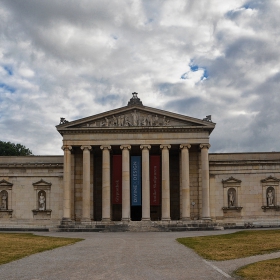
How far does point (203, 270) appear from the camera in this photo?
21.7m

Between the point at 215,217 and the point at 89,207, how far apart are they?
61.7ft

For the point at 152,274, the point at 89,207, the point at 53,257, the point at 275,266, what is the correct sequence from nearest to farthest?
the point at 152,274
the point at 275,266
the point at 53,257
the point at 89,207

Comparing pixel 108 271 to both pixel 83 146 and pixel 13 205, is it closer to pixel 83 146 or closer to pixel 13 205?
pixel 83 146

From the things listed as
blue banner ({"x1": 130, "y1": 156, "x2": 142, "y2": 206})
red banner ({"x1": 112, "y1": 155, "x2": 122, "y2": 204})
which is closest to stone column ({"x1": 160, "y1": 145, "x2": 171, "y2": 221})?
blue banner ({"x1": 130, "y1": 156, "x2": 142, "y2": 206})

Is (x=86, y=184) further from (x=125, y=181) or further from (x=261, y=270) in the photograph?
(x=261, y=270)

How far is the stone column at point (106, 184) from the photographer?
64500mm

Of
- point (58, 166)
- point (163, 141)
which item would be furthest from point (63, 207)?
point (163, 141)

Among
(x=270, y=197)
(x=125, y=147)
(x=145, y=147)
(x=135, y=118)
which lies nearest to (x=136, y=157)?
(x=145, y=147)

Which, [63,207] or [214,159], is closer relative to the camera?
[63,207]

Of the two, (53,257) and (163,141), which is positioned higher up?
(163,141)

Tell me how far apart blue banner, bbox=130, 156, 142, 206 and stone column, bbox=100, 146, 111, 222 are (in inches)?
130

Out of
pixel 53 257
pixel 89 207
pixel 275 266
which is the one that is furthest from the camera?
pixel 89 207

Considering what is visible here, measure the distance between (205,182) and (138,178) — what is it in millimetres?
9369

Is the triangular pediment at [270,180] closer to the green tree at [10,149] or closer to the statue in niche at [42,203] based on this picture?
the statue in niche at [42,203]
